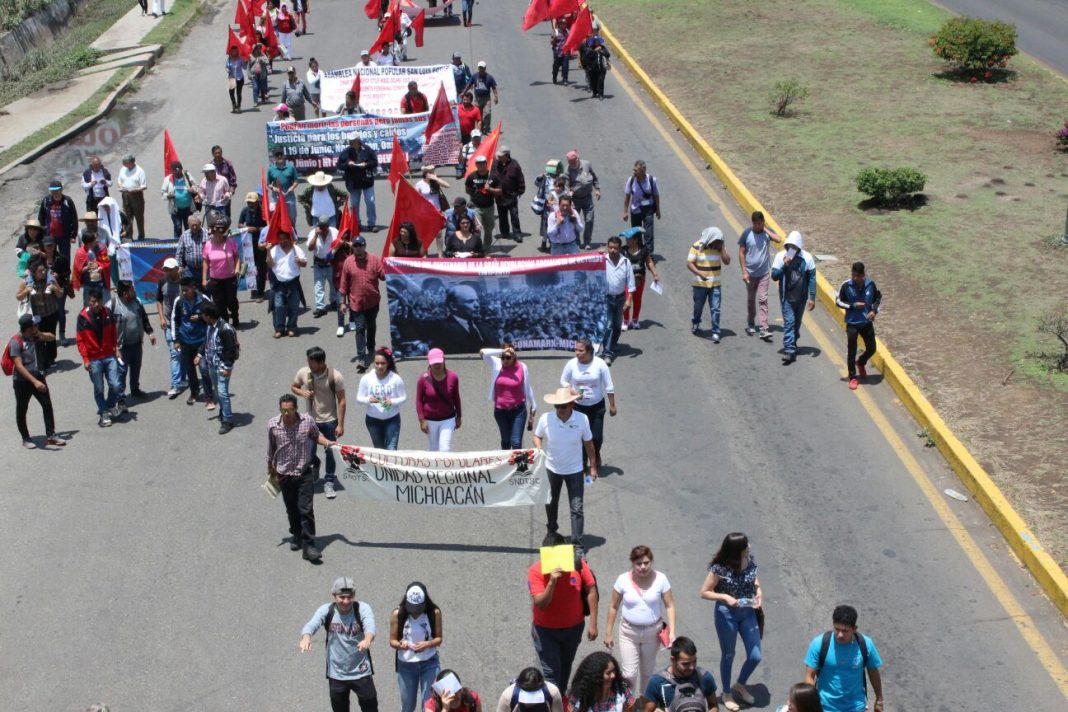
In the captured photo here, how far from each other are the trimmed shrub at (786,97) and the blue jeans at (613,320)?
1157 cm

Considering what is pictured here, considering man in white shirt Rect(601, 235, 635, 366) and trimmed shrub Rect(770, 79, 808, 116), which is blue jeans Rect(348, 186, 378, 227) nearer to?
man in white shirt Rect(601, 235, 635, 366)

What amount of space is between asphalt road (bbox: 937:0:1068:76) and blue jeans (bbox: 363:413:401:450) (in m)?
22.2

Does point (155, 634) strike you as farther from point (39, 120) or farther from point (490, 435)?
point (39, 120)

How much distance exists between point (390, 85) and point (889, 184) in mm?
11260

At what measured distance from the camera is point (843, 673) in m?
8.69

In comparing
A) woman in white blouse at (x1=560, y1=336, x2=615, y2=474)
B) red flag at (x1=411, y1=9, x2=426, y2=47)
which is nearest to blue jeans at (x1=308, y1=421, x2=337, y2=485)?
woman in white blouse at (x1=560, y1=336, x2=615, y2=474)

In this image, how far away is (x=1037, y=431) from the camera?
13727 millimetres

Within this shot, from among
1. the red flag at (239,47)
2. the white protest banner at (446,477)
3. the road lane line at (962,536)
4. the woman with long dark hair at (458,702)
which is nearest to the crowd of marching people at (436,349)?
the woman with long dark hair at (458,702)

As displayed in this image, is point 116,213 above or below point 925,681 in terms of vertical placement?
above

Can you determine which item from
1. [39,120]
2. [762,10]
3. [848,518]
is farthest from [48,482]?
[762,10]

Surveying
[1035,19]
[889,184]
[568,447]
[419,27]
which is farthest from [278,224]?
[1035,19]

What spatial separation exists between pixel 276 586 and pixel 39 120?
21835 millimetres

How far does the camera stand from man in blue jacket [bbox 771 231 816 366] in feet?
52.2

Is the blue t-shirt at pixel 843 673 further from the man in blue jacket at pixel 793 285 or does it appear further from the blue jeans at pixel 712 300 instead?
the blue jeans at pixel 712 300
